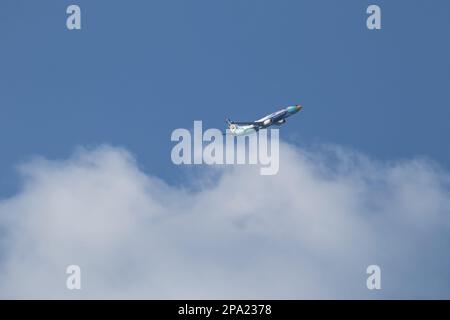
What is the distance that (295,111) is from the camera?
192000 millimetres

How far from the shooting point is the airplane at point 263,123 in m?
192

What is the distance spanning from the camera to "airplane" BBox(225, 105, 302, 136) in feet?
629

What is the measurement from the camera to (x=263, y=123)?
192750 millimetres
